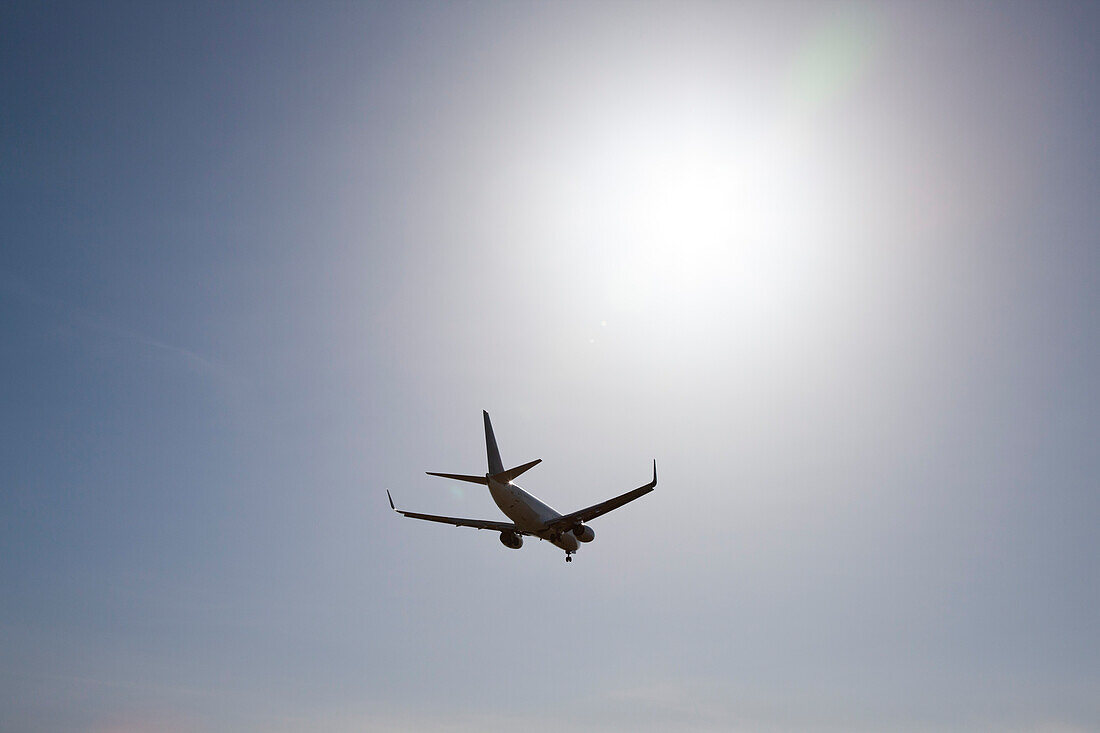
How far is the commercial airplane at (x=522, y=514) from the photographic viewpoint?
53.3m

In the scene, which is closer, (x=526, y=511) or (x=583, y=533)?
(x=526, y=511)

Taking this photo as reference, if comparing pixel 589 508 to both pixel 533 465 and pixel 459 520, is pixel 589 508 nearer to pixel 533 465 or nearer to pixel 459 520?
pixel 533 465

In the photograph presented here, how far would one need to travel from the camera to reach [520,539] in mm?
60062

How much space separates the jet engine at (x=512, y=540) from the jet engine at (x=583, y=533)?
4947mm

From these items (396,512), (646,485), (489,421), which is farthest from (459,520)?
(646,485)

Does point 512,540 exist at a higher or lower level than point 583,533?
lower

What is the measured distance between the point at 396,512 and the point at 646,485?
23.4 metres

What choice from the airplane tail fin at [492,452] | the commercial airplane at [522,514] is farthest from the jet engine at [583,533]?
the airplane tail fin at [492,452]

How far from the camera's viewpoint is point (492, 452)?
58188 millimetres

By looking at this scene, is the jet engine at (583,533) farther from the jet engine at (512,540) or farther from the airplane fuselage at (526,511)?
the jet engine at (512,540)

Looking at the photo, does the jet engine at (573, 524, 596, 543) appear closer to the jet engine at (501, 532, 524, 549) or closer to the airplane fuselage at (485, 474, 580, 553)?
the airplane fuselage at (485, 474, 580, 553)

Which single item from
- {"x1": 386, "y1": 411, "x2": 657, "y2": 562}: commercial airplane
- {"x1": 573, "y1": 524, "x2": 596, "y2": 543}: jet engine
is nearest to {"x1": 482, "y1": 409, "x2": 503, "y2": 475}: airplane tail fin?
{"x1": 386, "y1": 411, "x2": 657, "y2": 562}: commercial airplane

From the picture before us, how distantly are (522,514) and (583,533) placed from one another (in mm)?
7276

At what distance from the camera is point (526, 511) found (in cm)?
5566
